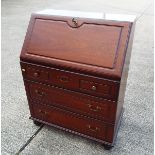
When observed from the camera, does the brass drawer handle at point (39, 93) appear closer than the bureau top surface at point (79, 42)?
No

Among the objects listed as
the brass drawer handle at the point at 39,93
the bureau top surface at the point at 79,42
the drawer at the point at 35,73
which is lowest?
the brass drawer handle at the point at 39,93

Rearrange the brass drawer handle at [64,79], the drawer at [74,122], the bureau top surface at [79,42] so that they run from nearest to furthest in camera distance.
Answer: the bureau top surface at [79,42] → the brass drawer handle at [64,79] → the drawer at [74,122]

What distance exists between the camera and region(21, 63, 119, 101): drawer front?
1715 mm

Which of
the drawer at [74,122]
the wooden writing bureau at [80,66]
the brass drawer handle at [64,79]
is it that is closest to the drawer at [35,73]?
the wooden writing bureau at [80,66]

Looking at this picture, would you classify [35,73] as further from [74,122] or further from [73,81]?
[74,122]

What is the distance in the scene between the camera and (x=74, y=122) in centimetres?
210

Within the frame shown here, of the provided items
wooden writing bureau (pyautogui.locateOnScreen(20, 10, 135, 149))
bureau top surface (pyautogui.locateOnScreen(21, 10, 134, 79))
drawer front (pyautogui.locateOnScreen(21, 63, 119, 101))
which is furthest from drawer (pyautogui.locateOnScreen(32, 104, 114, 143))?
bureau top surface (pyautogui.locateOnScreen(21, 10, 134, 79))

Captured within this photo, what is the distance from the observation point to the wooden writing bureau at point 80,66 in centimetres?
167

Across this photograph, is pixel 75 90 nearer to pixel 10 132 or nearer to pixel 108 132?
pixel 108 132

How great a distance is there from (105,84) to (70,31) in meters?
0.51

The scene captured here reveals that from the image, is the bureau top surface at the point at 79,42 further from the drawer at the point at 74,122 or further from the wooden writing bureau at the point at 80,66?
the drawer at the point at 74,122

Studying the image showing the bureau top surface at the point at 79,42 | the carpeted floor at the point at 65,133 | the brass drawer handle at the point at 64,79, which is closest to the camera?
the bureau top surface at the point at 79,42

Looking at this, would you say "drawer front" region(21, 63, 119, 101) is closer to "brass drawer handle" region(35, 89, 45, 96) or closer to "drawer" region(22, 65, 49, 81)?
"drawer" region(22, 65, 49, 81)

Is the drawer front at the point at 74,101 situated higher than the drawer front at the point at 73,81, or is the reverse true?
the drawer front at the point at 73,81
